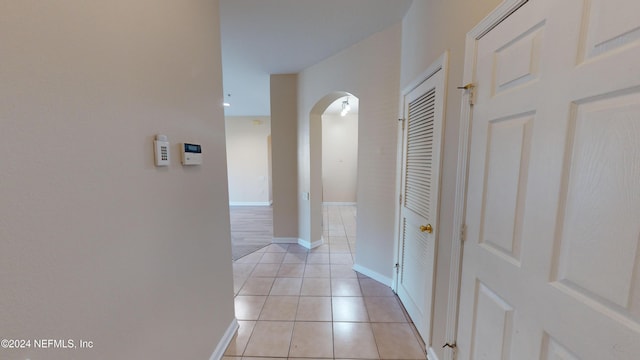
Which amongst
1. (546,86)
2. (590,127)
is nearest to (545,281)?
(590,127)

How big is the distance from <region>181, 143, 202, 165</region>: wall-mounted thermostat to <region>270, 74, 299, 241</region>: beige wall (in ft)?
7.77

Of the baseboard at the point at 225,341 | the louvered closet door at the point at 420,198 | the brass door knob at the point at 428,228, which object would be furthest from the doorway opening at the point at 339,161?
the brass door knob at the point at 428,228

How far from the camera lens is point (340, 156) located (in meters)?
6.82

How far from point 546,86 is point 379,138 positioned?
1.72 meters

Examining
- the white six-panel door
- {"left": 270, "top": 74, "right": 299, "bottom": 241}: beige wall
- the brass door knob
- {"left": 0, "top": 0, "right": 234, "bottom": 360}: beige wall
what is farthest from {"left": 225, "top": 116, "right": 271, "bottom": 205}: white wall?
the white six-panel door

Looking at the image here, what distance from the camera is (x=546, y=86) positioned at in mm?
785

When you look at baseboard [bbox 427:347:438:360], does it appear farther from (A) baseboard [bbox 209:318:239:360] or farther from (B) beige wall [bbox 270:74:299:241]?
(B) beige wall [bbox 270:74:299:241]

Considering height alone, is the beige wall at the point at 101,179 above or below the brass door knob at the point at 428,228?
above

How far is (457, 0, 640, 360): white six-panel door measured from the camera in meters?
0.59

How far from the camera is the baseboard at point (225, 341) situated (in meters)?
1.57

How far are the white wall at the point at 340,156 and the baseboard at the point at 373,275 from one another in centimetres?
405

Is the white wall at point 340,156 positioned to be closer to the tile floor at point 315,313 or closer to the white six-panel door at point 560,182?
the tile floor at point 315,313

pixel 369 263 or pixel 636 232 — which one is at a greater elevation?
pixel 636 232

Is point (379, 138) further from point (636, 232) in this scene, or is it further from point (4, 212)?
point (4, 212)
